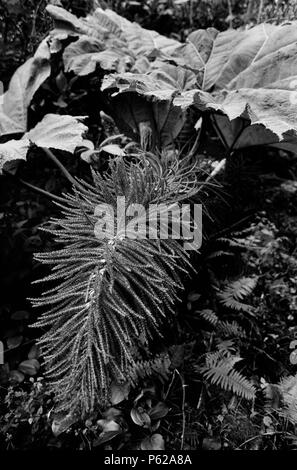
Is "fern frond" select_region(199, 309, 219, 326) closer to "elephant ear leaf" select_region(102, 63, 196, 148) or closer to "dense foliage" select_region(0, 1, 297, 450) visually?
"dense foliage" select_region(0, 1, 297, 450)

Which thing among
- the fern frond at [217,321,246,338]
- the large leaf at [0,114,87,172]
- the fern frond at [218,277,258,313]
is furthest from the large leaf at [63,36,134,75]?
the fern frond at [217,321,246,338]

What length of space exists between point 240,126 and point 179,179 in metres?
0.53

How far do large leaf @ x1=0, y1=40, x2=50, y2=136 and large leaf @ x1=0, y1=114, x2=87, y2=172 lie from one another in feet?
0.56

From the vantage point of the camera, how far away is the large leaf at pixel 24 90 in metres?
1.65

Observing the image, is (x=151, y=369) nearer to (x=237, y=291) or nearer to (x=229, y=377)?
(x=229, y=377)

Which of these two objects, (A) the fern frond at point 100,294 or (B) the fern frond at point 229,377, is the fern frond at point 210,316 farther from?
(A) the fern frond at point 100,294

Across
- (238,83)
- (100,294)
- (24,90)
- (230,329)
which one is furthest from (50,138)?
(230,329)

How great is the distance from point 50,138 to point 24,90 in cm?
42

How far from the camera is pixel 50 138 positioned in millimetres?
1417

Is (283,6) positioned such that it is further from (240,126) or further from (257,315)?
(257,315)

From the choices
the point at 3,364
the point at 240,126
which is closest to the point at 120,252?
the point at 3,364

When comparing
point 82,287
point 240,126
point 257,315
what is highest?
point 240,126

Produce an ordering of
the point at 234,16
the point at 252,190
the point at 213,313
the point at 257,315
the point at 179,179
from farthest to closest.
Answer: the point at 234,16, the point at 252,190, the point at 257,315, the point at 213,313, the point at 179,179

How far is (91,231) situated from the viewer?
113 centimetres
